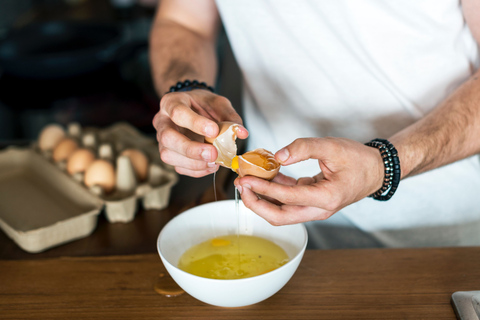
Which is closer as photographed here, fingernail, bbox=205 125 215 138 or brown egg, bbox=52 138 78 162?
fingernail, bbox=205 125 215 138

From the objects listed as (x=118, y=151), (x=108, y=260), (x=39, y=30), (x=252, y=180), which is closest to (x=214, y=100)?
(x=252, y=180)

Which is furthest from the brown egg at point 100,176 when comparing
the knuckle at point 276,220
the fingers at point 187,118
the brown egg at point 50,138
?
the knuckle at point 276,220

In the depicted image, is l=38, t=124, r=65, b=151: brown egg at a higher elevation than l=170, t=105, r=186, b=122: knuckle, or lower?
lower

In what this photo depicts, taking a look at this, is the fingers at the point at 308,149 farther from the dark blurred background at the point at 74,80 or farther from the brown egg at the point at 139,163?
the dark blurred background at the point at 74,80

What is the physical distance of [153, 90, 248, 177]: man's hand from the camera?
0.88 meters

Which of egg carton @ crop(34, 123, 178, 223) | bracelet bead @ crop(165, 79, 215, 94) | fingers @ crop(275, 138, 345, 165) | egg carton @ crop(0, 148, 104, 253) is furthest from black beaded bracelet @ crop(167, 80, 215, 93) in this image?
fingers @ crop(275, 138, 345, 165)

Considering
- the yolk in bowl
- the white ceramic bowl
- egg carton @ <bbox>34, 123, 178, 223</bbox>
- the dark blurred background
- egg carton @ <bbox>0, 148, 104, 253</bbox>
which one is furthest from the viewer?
the dark blurred background

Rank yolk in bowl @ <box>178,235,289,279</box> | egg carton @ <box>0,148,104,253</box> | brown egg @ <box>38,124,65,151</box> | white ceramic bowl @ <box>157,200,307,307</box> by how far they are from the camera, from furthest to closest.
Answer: brown egg @ <box>38,124,65,151</box> → egg carton @ <box>0,148,104,253</box> → yolk in bowl @ <box>178,235,289,279</box> → white ceramic bowl @ <box>157,200,307,307</box>

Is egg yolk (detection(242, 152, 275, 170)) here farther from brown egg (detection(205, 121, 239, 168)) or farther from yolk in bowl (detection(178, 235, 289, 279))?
yolk in bowl (detection(178, 235, 289, 279))

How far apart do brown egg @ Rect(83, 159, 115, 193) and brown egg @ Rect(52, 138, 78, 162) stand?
0.53 feet

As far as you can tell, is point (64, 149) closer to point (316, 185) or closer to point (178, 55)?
point (178, 55)

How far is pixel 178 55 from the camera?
143 cm

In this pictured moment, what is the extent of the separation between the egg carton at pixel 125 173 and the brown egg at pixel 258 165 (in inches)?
16.5

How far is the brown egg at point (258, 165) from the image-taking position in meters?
0.87
